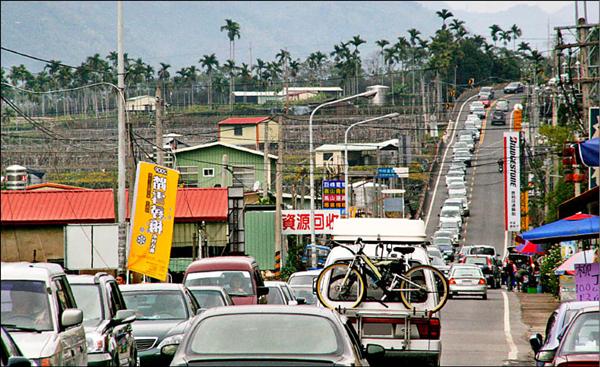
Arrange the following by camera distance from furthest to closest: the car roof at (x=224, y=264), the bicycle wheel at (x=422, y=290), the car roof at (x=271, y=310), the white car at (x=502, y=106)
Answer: the white car at (x=502, y=106) < the car roof at (x=224, y=264) < the bicycle wheel at (x=422, y=290) < the car roof at (x=271, y=310)

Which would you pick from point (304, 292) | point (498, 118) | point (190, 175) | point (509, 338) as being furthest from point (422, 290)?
point (498, 118)

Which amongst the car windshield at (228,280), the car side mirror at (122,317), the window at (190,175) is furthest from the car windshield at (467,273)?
the window at (190,175)

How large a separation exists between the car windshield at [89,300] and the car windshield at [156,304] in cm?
283

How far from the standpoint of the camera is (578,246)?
135 ft

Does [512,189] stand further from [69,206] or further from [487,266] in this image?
[69,206]

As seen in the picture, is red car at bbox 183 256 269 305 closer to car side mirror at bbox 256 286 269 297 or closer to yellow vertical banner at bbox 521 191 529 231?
car side mirror at bbox 256 286 269 297

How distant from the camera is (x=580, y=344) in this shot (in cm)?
1247

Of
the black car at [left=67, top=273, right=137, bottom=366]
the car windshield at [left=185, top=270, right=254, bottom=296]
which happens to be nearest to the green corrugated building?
the car windshield at [left=185, top=270, right=254, bottom=296]

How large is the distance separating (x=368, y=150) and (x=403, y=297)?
89107 mm

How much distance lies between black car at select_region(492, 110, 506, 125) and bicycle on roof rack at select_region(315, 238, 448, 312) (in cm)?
9532

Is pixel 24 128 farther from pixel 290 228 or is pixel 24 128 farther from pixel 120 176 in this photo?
pixel 120 176

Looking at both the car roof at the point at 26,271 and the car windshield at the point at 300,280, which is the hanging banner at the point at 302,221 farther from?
the car roof at the point at 26,271

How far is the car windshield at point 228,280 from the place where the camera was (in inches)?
1024

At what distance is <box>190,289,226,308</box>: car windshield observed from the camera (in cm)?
2164
